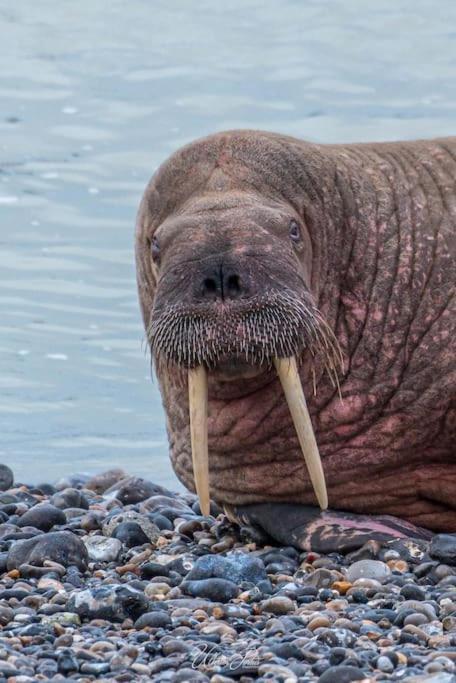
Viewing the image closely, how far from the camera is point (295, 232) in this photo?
26.6ft

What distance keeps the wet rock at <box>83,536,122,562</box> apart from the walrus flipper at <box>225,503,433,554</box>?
805 mm

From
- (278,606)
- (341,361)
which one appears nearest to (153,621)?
(278,606)

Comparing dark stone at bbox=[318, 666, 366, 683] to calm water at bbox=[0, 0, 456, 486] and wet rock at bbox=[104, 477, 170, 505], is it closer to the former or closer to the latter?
wet rock at bbox=[104, 477, 170, 505]

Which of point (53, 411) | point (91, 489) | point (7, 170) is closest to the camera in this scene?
point (91, 489)

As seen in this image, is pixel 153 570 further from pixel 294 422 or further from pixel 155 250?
pixel 155 250

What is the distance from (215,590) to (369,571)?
30.4 inches

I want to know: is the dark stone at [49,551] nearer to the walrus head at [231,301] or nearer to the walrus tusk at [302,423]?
the walrus head at [231,301]

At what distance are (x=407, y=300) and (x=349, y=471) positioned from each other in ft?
2.95

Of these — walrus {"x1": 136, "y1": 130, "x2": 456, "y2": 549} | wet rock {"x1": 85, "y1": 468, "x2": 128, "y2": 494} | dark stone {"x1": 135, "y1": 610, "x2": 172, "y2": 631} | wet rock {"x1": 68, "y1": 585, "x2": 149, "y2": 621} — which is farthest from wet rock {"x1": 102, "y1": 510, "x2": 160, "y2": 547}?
wet rock {"x1": 85, "y1": 468, "x2": 128, "y2": 494}

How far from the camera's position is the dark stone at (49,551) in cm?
745

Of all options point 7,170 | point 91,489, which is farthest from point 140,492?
point 7,170

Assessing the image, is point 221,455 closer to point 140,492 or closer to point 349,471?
point 349,471

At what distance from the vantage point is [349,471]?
27.6 feet

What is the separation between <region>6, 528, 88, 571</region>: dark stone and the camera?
745 cm
